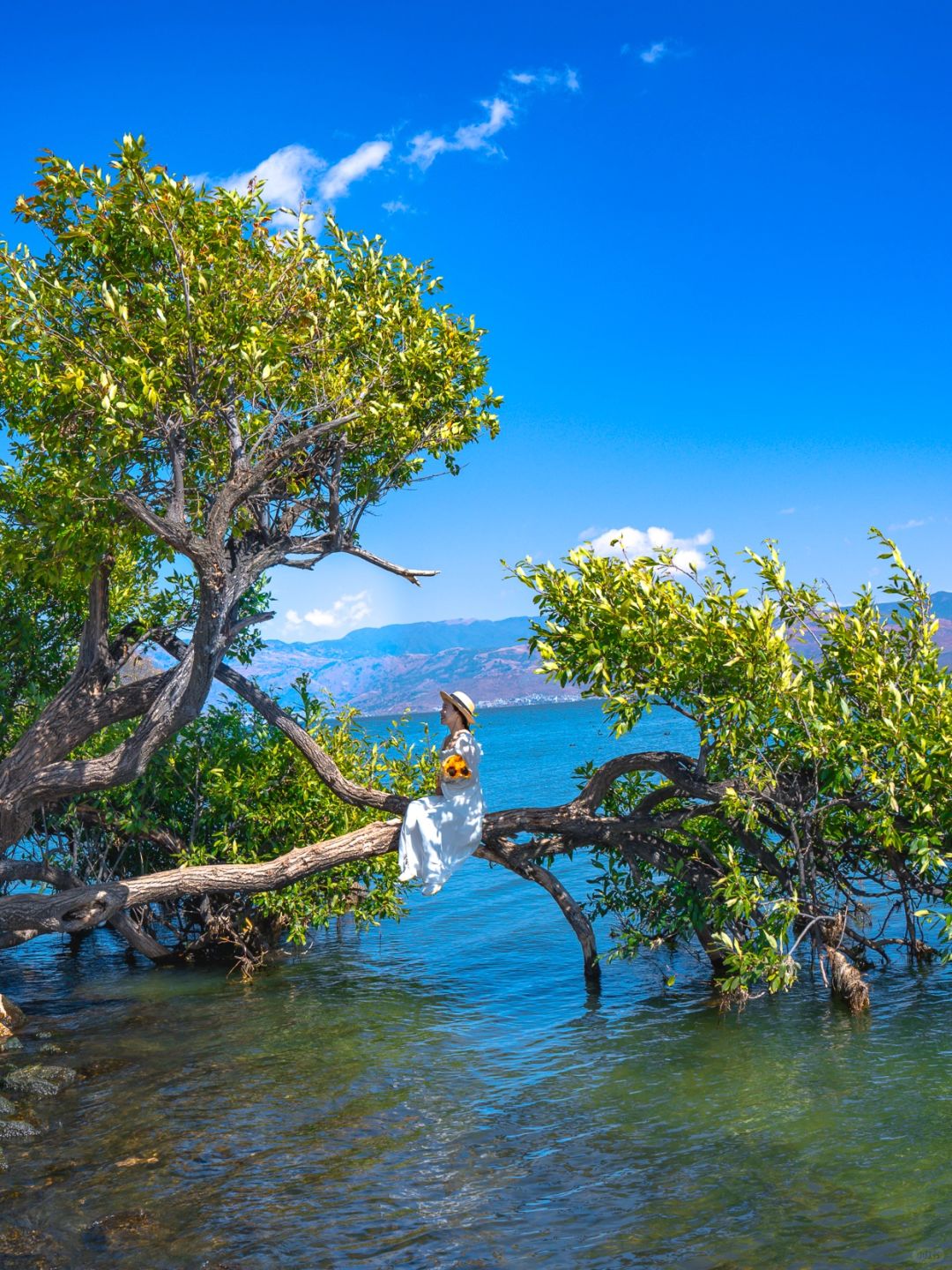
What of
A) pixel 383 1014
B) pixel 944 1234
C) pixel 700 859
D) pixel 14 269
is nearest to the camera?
pixel 944 1234

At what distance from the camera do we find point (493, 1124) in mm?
11805

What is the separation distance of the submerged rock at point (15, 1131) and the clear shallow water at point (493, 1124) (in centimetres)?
25

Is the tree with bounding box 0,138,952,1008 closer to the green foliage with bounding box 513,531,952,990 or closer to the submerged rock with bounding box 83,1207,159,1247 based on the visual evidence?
the green foliage with bounding box 513,531,952,990

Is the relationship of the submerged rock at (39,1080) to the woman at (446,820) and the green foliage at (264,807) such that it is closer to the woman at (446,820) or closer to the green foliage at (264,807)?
the green foliage at (264,807)

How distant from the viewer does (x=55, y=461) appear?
13672mm

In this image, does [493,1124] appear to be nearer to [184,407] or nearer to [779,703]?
[779,703]

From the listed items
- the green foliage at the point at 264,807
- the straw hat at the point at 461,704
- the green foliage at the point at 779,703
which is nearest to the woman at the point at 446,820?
the straw hat at the point at 461,704

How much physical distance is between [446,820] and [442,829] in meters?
0.13

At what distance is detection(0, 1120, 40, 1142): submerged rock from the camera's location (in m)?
11.6

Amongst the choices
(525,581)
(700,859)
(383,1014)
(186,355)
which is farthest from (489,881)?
(186,355)

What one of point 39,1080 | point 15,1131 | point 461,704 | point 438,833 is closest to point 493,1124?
point 438,833

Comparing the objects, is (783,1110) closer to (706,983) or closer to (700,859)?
(700,859)

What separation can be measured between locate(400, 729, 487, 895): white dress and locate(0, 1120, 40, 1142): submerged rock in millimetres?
4980

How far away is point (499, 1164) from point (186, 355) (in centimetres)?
967
